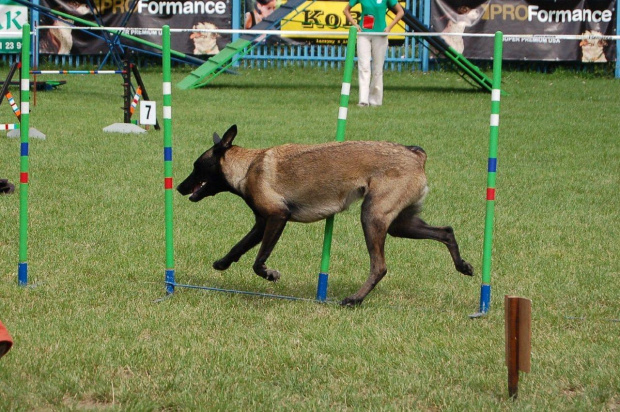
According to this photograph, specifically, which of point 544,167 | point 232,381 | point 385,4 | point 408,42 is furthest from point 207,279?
point 408,42

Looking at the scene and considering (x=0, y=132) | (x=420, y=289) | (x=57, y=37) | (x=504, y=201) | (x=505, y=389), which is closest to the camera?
(x=505, y=389)

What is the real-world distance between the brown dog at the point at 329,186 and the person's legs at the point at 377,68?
10720mm

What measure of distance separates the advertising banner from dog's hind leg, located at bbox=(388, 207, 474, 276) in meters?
17.4

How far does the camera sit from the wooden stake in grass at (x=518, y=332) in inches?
174

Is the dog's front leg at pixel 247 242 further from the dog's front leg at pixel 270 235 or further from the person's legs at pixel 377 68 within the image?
the person's legs at pixel 377 68

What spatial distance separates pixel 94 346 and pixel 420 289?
263 centimetres

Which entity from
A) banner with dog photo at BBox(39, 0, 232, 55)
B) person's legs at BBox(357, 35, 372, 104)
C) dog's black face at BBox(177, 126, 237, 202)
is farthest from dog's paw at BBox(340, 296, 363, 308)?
banner with dog photo at BBox(39, 0, 232, 55)

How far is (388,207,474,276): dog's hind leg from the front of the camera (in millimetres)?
6750

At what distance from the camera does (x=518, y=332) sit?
447cm

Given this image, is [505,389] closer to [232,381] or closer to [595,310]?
[232,381]

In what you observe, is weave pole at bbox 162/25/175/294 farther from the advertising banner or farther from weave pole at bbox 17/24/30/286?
the advertising banner

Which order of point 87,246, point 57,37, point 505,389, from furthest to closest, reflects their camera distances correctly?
point 57,37 < point 87,246 < point 505,389

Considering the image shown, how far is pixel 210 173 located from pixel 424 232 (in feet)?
5.25

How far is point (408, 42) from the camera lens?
23.8m
